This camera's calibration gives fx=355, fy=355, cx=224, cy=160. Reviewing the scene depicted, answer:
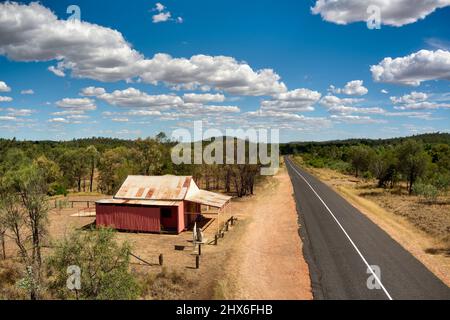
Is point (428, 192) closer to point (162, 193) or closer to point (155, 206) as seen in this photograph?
point (162, 193)

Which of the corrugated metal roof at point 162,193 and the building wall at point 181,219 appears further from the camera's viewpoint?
the corrugated metal roof at point 162,193

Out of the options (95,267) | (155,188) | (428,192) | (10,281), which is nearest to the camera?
(95,267)

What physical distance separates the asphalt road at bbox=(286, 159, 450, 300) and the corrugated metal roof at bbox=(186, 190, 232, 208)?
715cm

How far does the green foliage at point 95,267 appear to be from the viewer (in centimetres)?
1501

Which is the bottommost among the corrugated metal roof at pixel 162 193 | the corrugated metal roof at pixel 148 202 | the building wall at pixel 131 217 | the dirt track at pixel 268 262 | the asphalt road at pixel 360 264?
the dirt track at pixel 268 262

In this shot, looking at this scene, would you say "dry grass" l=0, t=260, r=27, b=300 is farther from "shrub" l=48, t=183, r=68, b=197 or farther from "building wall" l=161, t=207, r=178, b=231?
"shrub" l=48, t=183, r=68, b=197

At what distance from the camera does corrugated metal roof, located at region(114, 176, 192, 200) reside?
3075cm

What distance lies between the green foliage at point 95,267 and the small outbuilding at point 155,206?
13406 millimetres

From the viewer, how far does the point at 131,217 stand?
29.9 metres

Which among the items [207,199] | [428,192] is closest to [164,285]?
[207,199]

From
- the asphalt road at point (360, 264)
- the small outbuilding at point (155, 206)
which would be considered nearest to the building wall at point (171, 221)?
the small outbuilding at point (155, 206)

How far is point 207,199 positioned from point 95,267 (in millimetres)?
16150

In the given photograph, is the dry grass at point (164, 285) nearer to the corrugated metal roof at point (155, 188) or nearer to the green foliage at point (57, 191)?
the corrugated metal roof at point (155, 188)

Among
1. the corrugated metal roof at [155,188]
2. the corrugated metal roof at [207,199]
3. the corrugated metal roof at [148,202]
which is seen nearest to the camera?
the corrugated metal roof at [148,202]
